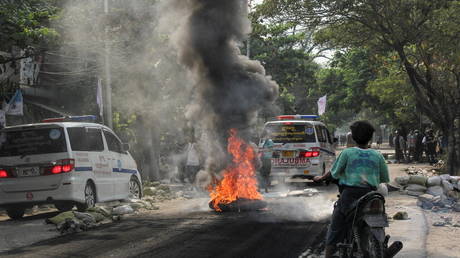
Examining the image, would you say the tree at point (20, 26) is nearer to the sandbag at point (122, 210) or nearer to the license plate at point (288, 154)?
the sandbag at point (122, 210)

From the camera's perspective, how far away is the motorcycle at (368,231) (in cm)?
533

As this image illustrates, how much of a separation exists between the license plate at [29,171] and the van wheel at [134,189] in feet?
10.0

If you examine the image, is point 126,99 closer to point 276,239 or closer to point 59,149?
point 59,149

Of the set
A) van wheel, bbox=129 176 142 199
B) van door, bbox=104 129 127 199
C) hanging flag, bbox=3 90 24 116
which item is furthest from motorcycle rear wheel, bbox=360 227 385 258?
hanging flag, bbox=3 90 24 116

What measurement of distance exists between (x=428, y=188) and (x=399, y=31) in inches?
228

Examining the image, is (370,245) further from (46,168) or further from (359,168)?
(46,168)

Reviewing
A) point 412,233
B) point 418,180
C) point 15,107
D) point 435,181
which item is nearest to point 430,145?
point 418,180

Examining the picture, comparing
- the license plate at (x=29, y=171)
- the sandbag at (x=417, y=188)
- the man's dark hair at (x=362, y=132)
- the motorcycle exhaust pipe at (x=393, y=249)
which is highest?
the man's dark hair at (x=362, y=132)

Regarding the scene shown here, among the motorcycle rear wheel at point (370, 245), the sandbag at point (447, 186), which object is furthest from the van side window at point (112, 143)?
the motorcycle rear wheel at point (370, 245)

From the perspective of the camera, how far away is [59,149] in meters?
11.7

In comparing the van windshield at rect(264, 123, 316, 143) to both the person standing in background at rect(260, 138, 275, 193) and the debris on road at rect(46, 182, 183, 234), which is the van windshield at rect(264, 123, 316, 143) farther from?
the debris on road at rect(46, 182, 183, 234)

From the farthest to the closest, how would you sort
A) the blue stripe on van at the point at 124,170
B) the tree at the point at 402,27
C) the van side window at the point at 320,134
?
the van side window at the point at 320,134, the tree at the point at 402,27, the blue stripe on van at the point at 124,170

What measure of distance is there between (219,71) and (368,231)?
26.6 ft

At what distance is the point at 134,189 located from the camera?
14.5m
